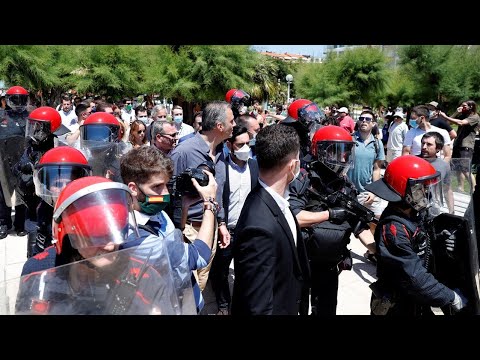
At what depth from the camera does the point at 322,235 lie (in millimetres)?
3088

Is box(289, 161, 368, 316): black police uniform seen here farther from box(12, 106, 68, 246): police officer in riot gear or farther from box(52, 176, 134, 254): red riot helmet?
box(12, 106, 68, 246): police officer in riot gear

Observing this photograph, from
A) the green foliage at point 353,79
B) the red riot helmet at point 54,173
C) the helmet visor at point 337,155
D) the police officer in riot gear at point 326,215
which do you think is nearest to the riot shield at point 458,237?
the police officer in riot gear at point 326,215

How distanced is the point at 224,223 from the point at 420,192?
1.81 m

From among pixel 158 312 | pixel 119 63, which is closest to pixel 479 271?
pixel 158 312

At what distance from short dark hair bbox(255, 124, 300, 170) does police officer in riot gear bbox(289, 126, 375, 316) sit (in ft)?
2.59

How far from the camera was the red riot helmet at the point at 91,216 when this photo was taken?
4.95 feet

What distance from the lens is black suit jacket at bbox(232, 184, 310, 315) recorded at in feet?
6.41

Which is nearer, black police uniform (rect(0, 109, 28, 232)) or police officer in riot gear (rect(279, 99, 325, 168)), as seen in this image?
police officer in riot gear (rect(279, 99, 325, 168))

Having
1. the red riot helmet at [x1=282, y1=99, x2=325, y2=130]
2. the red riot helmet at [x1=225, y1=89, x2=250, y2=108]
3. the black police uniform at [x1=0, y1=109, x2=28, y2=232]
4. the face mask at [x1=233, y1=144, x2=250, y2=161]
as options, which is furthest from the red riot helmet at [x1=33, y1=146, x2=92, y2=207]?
the red riot helmet at [x1=225, y1=89, x2=250, y2=108]

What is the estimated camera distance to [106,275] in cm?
138

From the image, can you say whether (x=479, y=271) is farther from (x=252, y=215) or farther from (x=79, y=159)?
(x=79, y=159)

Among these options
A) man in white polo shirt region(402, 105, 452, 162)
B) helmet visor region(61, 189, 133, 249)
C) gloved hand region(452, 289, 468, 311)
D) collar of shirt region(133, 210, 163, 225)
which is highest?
helmet visor region(61, 189, 133, 249)

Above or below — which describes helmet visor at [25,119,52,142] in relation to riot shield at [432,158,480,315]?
above

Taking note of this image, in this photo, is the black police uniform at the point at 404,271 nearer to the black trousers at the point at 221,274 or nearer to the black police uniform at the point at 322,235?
the black police uniform at the point at 322,235
